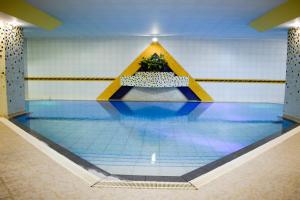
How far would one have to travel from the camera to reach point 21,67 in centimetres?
905

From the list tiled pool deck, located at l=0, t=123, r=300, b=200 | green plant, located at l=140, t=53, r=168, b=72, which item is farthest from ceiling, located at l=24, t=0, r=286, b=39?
tiled pool deck, located at l=0, t=123, r=300, b=200

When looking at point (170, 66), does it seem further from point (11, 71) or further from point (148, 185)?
point (148, 185)

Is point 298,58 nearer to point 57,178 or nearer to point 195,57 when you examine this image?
point 195,57

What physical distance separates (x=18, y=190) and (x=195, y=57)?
38.5 ft

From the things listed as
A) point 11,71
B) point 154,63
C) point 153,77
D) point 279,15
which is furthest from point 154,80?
point 279,15

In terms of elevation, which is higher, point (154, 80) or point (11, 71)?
point (11, 71)

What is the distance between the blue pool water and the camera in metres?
4.78

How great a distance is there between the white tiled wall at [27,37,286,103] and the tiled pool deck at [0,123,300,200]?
976 centimetres

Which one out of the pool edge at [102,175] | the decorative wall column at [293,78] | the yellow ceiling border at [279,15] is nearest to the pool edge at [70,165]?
the pool edge at [102,175]

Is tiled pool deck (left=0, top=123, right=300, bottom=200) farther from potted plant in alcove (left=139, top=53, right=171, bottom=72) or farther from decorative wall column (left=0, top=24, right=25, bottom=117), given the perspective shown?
potted plant in alcove (left=139, top=53, right=171, bottom=72)

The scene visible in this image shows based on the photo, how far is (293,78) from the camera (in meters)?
8.75

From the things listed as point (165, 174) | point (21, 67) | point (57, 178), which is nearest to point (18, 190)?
point (57, 178)

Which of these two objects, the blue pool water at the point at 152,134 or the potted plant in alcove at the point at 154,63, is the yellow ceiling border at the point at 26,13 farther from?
the potted plant in alcove at the point at 154,63

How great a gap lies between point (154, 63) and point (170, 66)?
98cm
